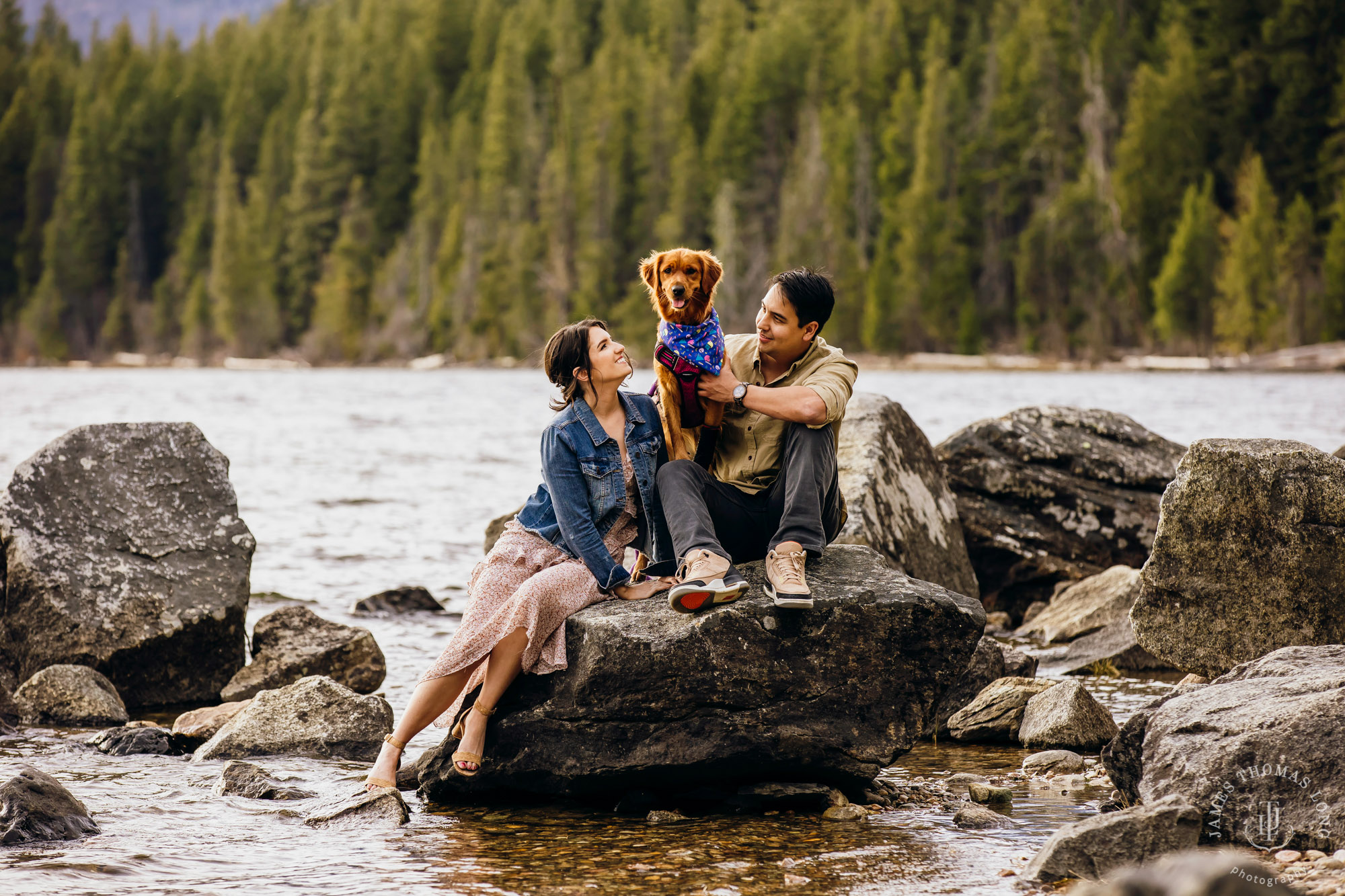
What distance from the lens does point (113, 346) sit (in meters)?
98.9

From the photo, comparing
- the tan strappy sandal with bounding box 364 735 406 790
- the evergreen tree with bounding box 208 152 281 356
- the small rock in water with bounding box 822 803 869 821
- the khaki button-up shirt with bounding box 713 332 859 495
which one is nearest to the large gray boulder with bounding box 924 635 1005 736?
the small rock in water with bounding box 822 803 869 821

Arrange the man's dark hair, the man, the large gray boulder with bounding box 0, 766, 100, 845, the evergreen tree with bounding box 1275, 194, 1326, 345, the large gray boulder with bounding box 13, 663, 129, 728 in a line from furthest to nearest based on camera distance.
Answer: the evergreen tree with bounding box 1275, 194, 1326, 345 → the large gray boulder with bounding box 13, 663, 129, 728 → the man's dark hair → the man → the large gray boulder with bounding box 0, 766, 100, 845

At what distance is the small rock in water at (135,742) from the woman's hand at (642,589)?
2.83 m

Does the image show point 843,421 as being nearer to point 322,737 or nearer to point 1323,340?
point 322,737

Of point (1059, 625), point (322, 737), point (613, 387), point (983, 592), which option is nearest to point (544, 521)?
point (613, 387)

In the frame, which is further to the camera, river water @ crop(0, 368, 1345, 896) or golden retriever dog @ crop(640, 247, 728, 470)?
golden retriever dog @ crop(640, 247, 728, 470)

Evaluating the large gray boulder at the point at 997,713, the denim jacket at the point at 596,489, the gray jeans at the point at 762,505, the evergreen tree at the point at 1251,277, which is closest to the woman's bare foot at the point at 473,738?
the denim jacket at the point at 596,489

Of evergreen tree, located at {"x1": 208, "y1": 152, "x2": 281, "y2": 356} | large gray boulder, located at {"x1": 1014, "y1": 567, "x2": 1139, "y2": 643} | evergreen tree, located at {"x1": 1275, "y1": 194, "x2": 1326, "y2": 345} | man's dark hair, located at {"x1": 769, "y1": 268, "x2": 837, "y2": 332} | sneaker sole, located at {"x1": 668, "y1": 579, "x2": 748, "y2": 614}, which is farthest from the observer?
evergreen tree, located at {"x1": 208, "y1": 152, "x2": 281, "y2": 356}

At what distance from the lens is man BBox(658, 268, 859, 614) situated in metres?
5.38

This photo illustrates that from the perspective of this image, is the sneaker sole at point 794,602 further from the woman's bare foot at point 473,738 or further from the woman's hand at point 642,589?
the woman's bare foot at point 473,738

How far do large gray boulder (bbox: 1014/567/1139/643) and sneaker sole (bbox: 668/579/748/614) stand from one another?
4792mm

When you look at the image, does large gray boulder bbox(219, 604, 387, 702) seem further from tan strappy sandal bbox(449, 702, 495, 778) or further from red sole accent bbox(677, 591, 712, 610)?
red sole accent bbox(677, 591, 712, 610)

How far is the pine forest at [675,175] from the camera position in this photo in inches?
2549

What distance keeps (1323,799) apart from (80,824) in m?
4.71
